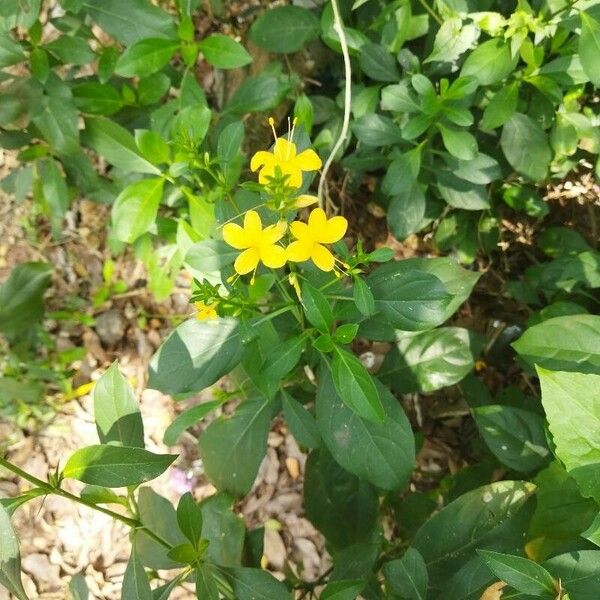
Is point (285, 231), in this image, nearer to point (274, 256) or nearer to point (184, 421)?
point (274, 256)

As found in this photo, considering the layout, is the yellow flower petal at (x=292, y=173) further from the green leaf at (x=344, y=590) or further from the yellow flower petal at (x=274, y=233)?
the green leaf at (x=344, y=590)

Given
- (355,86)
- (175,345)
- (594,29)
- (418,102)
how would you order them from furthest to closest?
(355,86), (418,102), (594,29), (175,345)

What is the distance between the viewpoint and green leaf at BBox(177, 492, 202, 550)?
1.34 metres

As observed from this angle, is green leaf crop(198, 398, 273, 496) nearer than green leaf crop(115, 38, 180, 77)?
Yes

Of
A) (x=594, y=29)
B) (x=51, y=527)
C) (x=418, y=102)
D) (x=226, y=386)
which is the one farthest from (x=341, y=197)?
(x=51, y=527)

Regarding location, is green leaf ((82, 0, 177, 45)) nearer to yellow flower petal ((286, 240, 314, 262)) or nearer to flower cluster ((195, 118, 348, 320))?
flower cluster ((195, 118, 348, 320))

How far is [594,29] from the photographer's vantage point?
1.50m

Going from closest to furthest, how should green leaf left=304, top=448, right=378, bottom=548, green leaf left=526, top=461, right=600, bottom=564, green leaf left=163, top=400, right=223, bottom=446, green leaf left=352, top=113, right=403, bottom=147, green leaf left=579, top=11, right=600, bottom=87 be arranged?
green leaf left=526, top=461, right=600, bottom=564 < green leaf left=579, top=11, right=600, bottom=87 < green leaf left=163, top=400, right=223, bottom=446 < green leaf left=304, top=448, right=378, bottom=548 < green leaf left=352, top=113, right=403, bottom=147

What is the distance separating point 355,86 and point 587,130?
0.72 meters

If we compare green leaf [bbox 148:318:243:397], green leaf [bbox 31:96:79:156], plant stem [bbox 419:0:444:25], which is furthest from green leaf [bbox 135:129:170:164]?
plant stem [bbox 419:0:444:25]

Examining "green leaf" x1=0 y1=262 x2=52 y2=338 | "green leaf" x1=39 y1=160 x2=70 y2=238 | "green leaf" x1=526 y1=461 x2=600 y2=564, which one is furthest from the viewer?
"green leaf" x1=0 y1=262 x2=52 y2=338

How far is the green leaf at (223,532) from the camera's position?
157cm

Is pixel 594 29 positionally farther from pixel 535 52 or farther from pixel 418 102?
pixel 418 102

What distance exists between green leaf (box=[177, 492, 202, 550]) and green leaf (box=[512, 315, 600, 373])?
842 millimetres
